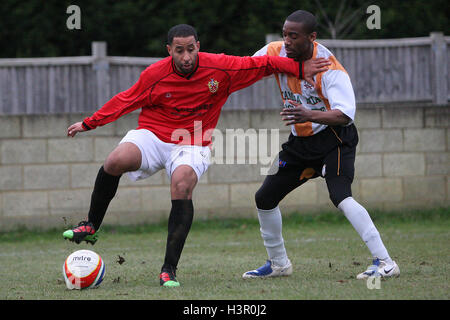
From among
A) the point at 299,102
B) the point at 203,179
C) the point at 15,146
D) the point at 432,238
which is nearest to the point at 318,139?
the point at 299,102

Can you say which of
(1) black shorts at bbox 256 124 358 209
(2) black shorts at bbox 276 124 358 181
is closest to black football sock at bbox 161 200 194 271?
(1) black shorts at bbox 256 124 358 209

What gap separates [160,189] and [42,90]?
2402 mm

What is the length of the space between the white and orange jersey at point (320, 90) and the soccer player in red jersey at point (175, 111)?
0.30 feet

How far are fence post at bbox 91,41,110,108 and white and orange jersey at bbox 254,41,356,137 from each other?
5.30m

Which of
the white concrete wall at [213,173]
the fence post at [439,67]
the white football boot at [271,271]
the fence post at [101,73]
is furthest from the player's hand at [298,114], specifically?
the fence post at [439,67]

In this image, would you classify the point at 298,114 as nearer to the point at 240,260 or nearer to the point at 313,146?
the point at 313,146

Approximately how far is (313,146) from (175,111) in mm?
1191

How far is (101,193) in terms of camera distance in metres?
6.50

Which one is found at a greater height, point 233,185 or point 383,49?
point 383,49

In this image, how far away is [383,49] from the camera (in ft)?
39.5

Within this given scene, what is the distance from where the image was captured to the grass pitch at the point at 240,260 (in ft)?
18.7

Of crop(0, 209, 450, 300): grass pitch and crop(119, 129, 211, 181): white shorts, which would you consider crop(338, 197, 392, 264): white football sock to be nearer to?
crop(0, 209, 450, 300): grass pitch

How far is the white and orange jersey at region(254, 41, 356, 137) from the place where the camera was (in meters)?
6.20
